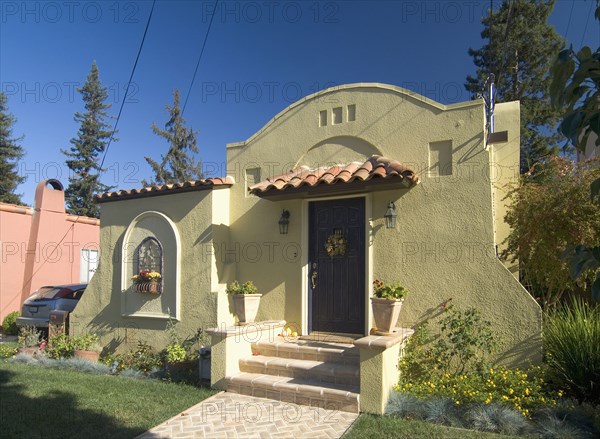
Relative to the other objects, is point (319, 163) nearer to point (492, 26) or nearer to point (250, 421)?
point (250, 421)

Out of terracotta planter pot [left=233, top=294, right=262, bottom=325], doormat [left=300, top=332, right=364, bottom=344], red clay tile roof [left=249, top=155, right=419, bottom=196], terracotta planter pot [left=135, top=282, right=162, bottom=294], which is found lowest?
doormat [left=300, top=332, right=364, bottom=344]

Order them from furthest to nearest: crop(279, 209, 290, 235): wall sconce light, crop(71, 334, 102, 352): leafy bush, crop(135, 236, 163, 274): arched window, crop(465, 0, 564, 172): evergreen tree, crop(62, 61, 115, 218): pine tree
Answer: crop(62, 61, 115, 218): pine tree < crop(465, 0, 564, 172): evergreen tree < crop(135, 236, 163, 274): arched window < crop(71, 334, 102, 352): leafy bush < crop(279, 209, 290, 235): wall sconce light

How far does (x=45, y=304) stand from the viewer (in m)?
10.9

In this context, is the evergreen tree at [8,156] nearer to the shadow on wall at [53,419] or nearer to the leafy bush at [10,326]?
the leafy bush at [10,326]

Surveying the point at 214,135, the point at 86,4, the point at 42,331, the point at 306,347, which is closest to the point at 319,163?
the point at 306,347

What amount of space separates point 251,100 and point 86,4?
4.15 metres

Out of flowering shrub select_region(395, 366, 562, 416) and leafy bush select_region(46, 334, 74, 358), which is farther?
leafy bush select_region(46, 334, 74, 358)

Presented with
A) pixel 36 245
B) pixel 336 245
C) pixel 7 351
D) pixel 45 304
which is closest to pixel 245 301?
pixel 336 245

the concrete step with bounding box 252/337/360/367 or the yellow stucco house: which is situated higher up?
the yellow stucco house

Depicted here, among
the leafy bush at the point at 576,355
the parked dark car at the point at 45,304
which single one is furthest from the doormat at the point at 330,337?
the parked dark car at the point at 45,304

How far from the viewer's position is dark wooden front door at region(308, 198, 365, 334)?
757 centimetres

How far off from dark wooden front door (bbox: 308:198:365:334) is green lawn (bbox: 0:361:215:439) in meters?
2.58

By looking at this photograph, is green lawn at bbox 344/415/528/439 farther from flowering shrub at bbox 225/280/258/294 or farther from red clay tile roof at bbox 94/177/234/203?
red clay tile roof at bbox 94/177/234/203

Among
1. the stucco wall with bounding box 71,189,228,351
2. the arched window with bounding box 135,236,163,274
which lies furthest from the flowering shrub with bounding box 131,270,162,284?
the stucco wall with bounding box 71,189,228,351
